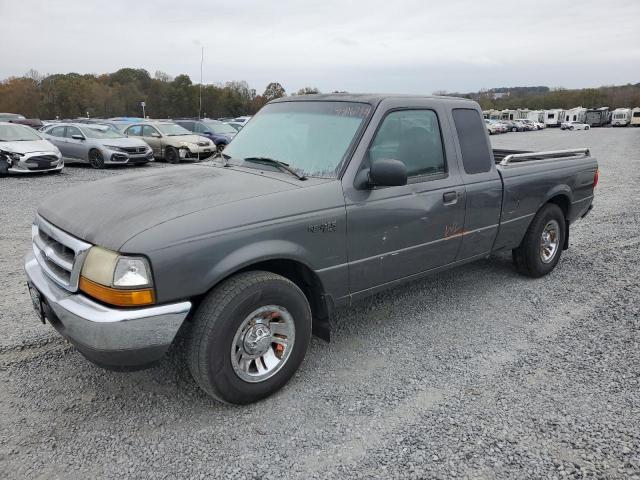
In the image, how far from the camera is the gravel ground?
8.27 feet

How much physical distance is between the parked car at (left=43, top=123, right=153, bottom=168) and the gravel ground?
11.6 meters

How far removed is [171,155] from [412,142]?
1488cm

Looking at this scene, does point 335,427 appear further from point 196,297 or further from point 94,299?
point 94,299

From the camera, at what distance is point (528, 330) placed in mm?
4078

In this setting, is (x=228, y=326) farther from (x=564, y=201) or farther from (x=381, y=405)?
(x=564, y=201)

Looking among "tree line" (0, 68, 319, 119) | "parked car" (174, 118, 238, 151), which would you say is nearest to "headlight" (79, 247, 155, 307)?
"parked car" (174, 118, 238, 151)

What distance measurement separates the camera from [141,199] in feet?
9.71

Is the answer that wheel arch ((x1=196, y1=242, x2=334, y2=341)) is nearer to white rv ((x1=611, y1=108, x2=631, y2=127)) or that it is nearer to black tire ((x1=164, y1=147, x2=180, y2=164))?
black tire ((x1=164, y1=147, x2=180, y2=164))

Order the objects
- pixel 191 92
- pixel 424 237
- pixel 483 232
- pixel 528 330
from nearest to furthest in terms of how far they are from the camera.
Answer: pixel 424 237 → pixel 528 330 → pixel 483 232 → pixel 191 92

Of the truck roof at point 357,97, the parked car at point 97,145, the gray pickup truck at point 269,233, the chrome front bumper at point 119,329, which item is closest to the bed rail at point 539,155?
the gray pickup truck at point 269,233

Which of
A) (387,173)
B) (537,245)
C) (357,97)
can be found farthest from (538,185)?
(387,173)

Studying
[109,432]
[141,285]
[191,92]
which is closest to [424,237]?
[141,285]

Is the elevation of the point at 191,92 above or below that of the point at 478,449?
above

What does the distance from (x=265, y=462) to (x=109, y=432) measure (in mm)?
964
